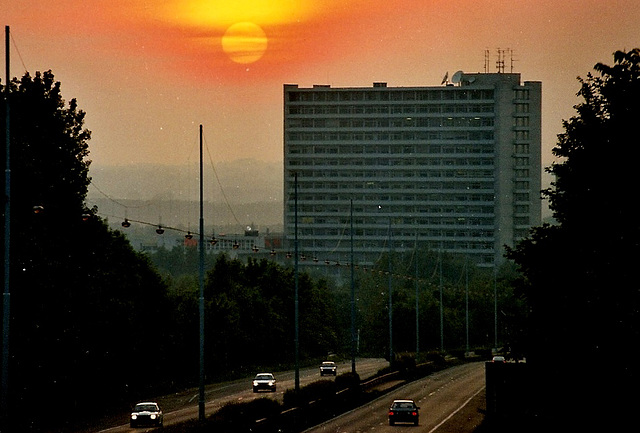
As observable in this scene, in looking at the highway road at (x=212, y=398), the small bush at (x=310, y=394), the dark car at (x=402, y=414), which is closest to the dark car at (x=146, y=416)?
the highway road at (x=212, y=398)

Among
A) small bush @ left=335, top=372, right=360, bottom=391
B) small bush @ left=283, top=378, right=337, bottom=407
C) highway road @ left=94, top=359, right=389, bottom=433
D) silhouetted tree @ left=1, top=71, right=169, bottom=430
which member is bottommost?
highway road @ left=94, top=359, right=389, bottom=433

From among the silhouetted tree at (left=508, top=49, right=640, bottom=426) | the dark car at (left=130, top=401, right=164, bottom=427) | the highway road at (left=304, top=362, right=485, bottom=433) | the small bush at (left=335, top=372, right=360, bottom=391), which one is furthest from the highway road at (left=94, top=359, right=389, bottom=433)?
the silhouetted tree at (left=508, top=49, right=640, bottom=426)

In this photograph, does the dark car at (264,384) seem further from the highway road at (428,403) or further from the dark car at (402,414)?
the dark car at (402,414)

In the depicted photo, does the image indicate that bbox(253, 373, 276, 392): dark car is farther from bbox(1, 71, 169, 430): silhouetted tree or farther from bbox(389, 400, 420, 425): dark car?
bbox(389, 400, 420, 425): dark car

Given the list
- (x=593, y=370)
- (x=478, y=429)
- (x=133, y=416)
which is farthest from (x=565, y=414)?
(x=133, y=416)

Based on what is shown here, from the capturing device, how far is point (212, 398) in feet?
250

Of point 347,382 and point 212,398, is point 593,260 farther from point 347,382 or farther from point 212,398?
point 212,398

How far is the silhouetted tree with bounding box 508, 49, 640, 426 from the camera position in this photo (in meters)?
35.4

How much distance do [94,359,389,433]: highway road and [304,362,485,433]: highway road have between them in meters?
5.78

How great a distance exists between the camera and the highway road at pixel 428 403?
53.8 meters

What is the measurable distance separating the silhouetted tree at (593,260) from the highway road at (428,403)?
36.2ft

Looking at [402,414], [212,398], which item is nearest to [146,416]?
[402,414]

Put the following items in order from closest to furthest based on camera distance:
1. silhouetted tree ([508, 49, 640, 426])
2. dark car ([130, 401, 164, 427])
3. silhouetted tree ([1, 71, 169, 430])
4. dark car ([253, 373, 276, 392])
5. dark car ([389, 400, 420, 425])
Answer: silhouetted tree ([508, 49, 640, 426]) → silhouetted tree ([1, 71, 169, 430]) → dark car ([130, 401, 164, 427]) → dark car ([389, 400, 420, 425]) → dark car ([253, 373, 276, 392])

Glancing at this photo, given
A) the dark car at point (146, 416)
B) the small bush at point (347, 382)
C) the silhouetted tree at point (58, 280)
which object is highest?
the silhouetted tree at point (58, 280)
